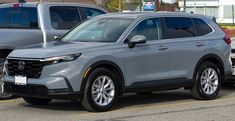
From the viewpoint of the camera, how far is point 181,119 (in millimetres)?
9242

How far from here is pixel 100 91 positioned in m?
9.73

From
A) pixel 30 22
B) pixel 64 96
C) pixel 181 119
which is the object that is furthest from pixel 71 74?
pixel 30 22

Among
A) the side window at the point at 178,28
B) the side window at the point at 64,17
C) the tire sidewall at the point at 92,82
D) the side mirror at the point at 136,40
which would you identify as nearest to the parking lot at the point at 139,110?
the tire sidewall at the point at 92,82

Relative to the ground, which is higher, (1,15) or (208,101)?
(1,15)

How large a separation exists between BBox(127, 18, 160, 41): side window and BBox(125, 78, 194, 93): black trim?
0.81 metres

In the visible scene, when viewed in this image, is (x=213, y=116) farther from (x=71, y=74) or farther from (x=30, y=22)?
(x=30, y=22)

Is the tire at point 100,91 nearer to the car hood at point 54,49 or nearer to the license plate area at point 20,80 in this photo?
the car hood at point 54,49

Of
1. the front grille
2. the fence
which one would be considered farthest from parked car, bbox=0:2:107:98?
the fence

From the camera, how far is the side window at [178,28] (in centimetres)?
1091

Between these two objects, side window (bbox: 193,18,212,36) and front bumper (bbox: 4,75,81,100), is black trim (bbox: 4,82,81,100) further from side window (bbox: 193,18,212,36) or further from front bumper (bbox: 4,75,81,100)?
side window (bbox: 193,18,212,36)

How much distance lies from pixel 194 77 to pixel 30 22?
3.40 metres

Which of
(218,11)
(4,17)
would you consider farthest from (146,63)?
(218,11)

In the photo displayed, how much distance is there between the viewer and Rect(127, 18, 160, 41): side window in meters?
10.5

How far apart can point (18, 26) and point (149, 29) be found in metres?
2.71
